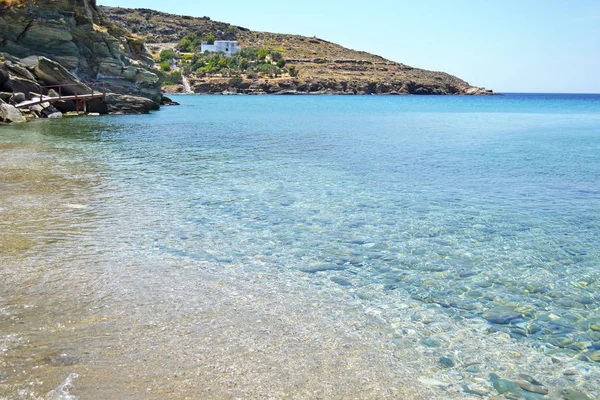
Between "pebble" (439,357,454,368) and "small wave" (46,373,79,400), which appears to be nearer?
"small wave" (46,373,79,400)

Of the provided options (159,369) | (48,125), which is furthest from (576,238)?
(48,125)

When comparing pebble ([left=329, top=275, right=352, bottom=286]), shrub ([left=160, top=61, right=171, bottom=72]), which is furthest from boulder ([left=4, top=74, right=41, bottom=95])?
shrub ([left=160, top=61, right=171, bottom=72])

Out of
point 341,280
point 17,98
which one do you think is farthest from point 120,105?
point 341,280

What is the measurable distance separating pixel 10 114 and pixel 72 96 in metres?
8.22

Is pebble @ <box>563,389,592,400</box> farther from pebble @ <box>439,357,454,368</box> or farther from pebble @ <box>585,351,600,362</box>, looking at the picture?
pebble @ <box>439,357,454,368</box>

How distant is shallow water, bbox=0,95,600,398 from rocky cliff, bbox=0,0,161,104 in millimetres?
28582

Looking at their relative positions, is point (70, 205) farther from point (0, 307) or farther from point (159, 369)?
point (159, 369)

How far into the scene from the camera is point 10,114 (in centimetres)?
3109

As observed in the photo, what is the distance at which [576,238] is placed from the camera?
934 centimetres

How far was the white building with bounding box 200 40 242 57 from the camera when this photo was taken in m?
174

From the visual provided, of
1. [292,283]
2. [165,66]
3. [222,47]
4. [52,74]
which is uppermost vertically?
[222,47]

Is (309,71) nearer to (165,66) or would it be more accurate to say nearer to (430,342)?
(165,66)

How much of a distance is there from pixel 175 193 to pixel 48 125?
22076mm

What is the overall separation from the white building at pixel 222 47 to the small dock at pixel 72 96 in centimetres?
13522
